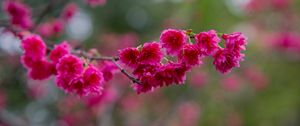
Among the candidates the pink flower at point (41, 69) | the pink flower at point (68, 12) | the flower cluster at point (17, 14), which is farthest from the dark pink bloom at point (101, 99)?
the pink flower at point (41, 69)

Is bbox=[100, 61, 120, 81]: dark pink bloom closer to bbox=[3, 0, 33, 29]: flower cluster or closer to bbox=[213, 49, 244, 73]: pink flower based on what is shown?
bbox=[213, 49, 244, 73]: pink flower

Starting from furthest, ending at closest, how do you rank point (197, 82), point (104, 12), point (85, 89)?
point (104, 12), point (197, 82), point (85, 89)

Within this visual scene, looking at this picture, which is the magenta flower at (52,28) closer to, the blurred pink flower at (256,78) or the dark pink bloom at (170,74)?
the dark pink bloom at (170,74)

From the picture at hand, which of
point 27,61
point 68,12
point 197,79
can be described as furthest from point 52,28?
point 197,79

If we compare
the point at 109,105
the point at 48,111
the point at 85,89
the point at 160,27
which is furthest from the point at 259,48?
the point at 85,89

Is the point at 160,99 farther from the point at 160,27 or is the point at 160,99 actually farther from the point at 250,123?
the point at 250,123

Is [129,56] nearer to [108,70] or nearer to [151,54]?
[151,54]

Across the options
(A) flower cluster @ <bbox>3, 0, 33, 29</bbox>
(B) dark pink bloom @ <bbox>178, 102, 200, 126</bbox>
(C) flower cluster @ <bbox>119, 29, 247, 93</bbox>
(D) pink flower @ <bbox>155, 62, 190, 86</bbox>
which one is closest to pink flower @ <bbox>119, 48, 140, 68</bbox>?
(C) flower cluster @ <bbox>119, 29, 247, 93</bbox>
